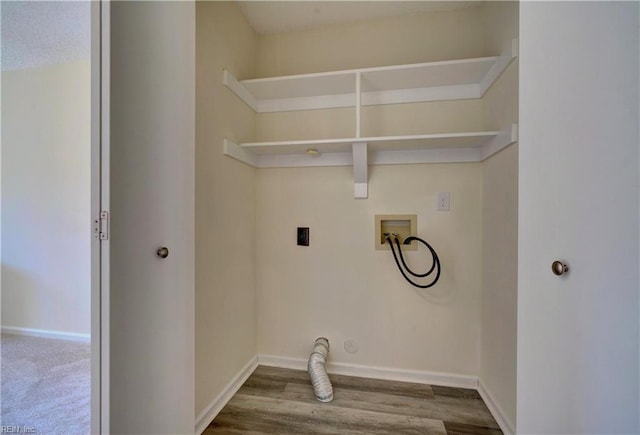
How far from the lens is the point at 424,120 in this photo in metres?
1.74

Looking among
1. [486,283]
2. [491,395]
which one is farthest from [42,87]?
[491,395]

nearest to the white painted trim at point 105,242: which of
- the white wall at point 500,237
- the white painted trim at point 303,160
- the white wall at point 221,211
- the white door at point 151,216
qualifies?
the white door at point 151,216

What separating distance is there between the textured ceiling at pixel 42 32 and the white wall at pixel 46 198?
77 millimetres

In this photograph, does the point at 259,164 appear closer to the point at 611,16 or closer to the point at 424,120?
the point at 424,120

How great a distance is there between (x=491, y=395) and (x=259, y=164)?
2092 millimetres

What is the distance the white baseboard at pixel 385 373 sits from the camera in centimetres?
169

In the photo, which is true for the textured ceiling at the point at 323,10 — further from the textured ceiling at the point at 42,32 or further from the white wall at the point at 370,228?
the textured ceiling at the point at 42,32

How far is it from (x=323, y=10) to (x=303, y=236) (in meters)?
1.56

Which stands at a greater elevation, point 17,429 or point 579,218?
point 579,218

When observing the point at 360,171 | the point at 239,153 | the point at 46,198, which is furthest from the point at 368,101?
the point at 46,198

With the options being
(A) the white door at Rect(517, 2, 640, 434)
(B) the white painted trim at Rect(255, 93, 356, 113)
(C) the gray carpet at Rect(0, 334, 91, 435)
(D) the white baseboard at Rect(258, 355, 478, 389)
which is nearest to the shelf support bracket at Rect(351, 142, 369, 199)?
(B) the white painted trim at Rect(255, 93, 356, 113)

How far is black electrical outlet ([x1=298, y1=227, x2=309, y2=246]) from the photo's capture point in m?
1.89

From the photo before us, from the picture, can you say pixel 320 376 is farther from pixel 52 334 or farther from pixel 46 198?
pixel 46 198

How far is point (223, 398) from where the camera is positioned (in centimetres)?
150
